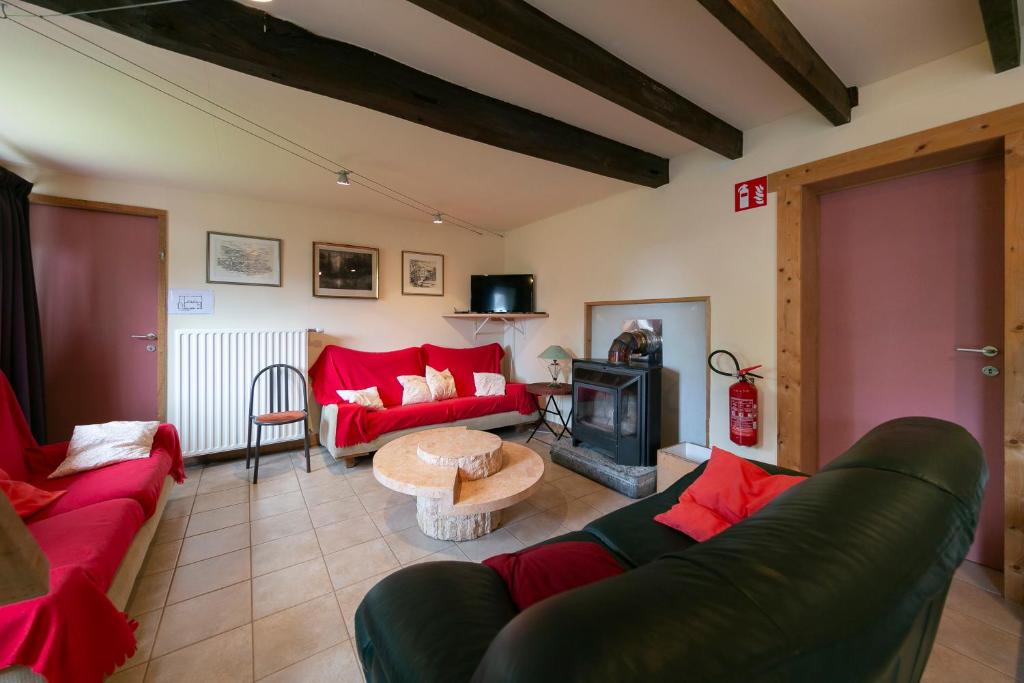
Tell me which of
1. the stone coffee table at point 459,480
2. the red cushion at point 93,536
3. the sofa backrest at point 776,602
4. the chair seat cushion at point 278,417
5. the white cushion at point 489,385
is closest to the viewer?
the sofa backrest at point 776,602

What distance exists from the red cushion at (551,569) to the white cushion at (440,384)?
2719 millimetres

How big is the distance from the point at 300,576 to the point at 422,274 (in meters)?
3.15

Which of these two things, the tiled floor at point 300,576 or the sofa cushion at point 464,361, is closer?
the tiled floor at point 300,576

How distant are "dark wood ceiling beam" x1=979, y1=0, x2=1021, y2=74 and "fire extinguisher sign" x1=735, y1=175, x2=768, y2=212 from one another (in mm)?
956

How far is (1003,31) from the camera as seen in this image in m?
1.49

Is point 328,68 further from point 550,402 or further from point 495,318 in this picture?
point 550,402

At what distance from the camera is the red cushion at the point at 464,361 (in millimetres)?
4348

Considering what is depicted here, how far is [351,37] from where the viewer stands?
169 cm

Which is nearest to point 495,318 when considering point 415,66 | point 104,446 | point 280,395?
point 280,395

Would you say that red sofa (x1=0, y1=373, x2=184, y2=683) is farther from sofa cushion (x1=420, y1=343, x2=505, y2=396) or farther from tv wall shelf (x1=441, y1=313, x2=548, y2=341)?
tv wall shelf (x1=441, y1=313, x2=548, y2=341)

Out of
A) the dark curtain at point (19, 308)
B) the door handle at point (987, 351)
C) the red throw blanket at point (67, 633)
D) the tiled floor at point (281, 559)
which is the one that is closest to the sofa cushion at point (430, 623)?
the tiled floor at point (281, 559)

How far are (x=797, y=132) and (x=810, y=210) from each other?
1.53ft

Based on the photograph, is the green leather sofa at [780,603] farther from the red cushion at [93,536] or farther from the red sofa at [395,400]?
the red sofa at [395,400]

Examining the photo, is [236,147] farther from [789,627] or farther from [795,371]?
[795,371]
